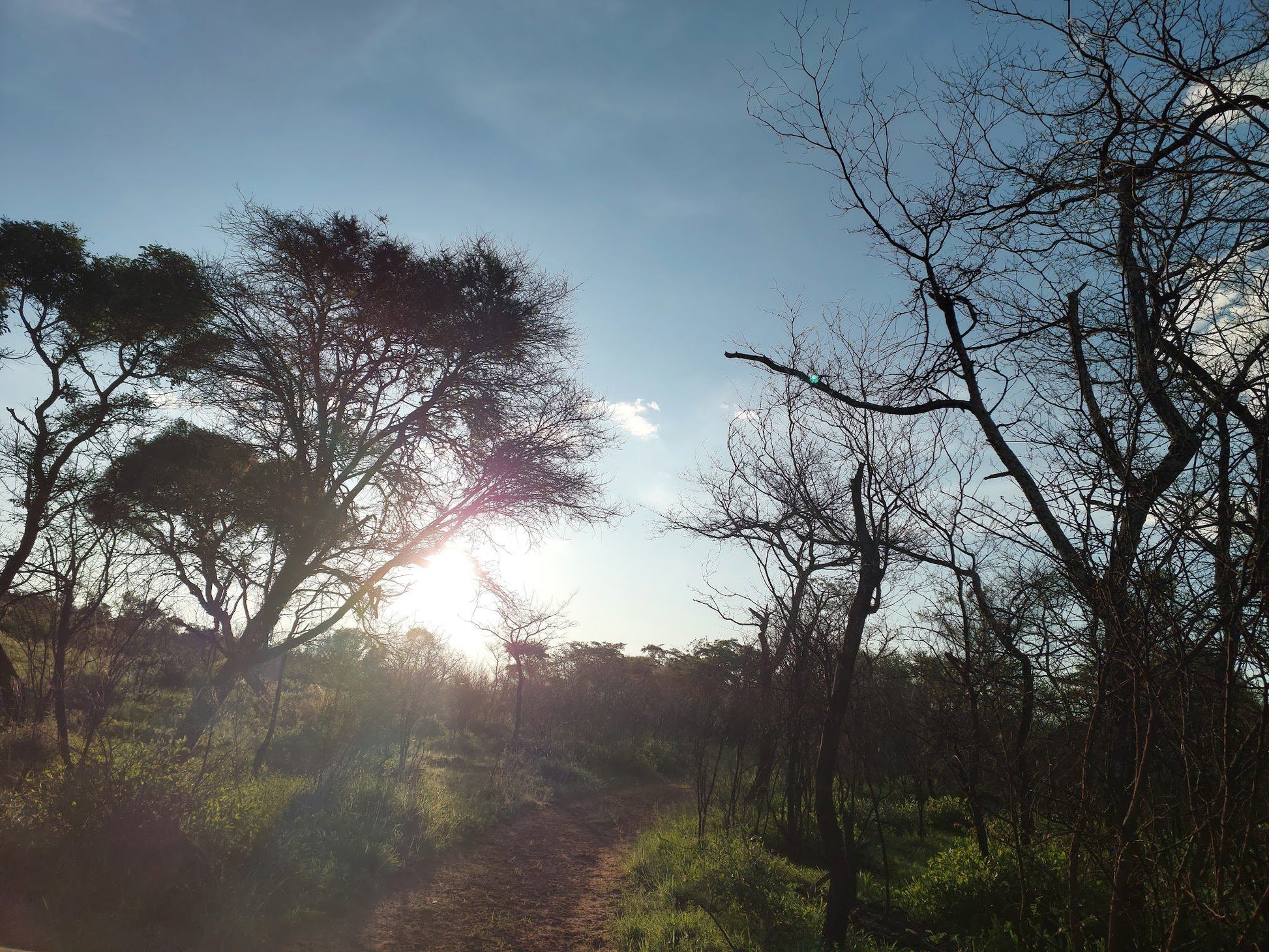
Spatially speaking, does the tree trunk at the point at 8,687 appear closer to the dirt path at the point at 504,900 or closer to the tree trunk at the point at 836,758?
the dirt path at the point at 504,900

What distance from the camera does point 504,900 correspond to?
6.73 metres

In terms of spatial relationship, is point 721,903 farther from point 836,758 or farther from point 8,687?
point 8,687

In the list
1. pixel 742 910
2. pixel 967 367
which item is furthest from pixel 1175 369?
pixel 742 910

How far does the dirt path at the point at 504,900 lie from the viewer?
539 cm

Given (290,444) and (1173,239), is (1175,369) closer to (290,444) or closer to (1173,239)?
(1173,239)

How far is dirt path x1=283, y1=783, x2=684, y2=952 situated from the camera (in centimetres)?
539

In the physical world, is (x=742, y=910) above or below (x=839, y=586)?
below

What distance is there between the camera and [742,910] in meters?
5.76

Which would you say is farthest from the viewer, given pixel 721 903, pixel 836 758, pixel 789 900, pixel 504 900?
pixel 504 900

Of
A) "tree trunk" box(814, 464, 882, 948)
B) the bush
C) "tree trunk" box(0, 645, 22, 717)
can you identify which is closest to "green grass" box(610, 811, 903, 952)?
the bush

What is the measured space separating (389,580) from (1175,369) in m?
9.88

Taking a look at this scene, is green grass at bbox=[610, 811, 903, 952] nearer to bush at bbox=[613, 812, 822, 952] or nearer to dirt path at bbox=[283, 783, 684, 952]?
bush at bbox=[613, 812, 822, 952]

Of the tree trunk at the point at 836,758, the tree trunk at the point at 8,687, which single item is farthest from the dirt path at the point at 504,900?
the tree trunk at the point at 8,687

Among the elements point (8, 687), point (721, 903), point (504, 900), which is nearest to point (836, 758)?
point (721, 903)
